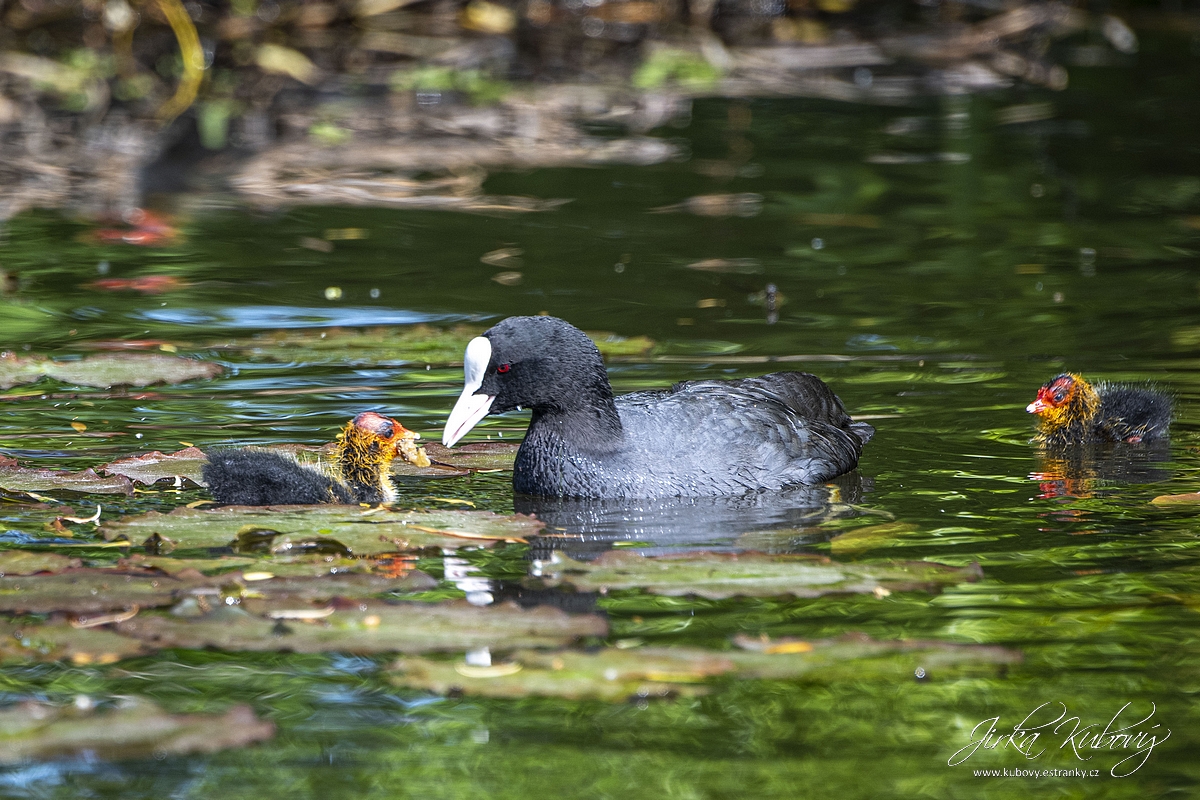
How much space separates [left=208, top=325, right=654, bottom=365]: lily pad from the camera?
24.2ft

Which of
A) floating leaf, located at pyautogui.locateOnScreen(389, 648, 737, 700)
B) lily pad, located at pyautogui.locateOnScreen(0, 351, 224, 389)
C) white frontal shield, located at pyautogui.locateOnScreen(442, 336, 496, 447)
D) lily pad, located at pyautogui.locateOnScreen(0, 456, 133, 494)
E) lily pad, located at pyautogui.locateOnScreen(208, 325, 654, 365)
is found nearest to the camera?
floating leaf, located at pyautogui.locateOnScreen(389, 648, 737, 700)

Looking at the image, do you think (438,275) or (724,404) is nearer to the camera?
(724,404)

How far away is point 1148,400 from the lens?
6281 millimetres

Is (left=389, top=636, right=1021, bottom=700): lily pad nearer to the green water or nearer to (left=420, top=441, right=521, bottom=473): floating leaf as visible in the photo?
the green water

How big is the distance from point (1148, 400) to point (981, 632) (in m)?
2.53

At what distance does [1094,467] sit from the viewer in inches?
239

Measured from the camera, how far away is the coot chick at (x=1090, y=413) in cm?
629

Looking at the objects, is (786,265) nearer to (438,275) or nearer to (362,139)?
(438,275)

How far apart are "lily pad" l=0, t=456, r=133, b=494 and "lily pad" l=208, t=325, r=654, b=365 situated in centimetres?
202

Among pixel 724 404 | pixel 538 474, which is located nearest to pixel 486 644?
pixel 538 474

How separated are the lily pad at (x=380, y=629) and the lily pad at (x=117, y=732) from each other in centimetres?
35

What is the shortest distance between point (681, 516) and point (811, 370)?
215 centimetres

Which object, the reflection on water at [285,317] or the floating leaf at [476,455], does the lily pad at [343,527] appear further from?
the reflection on water at [285,317]
